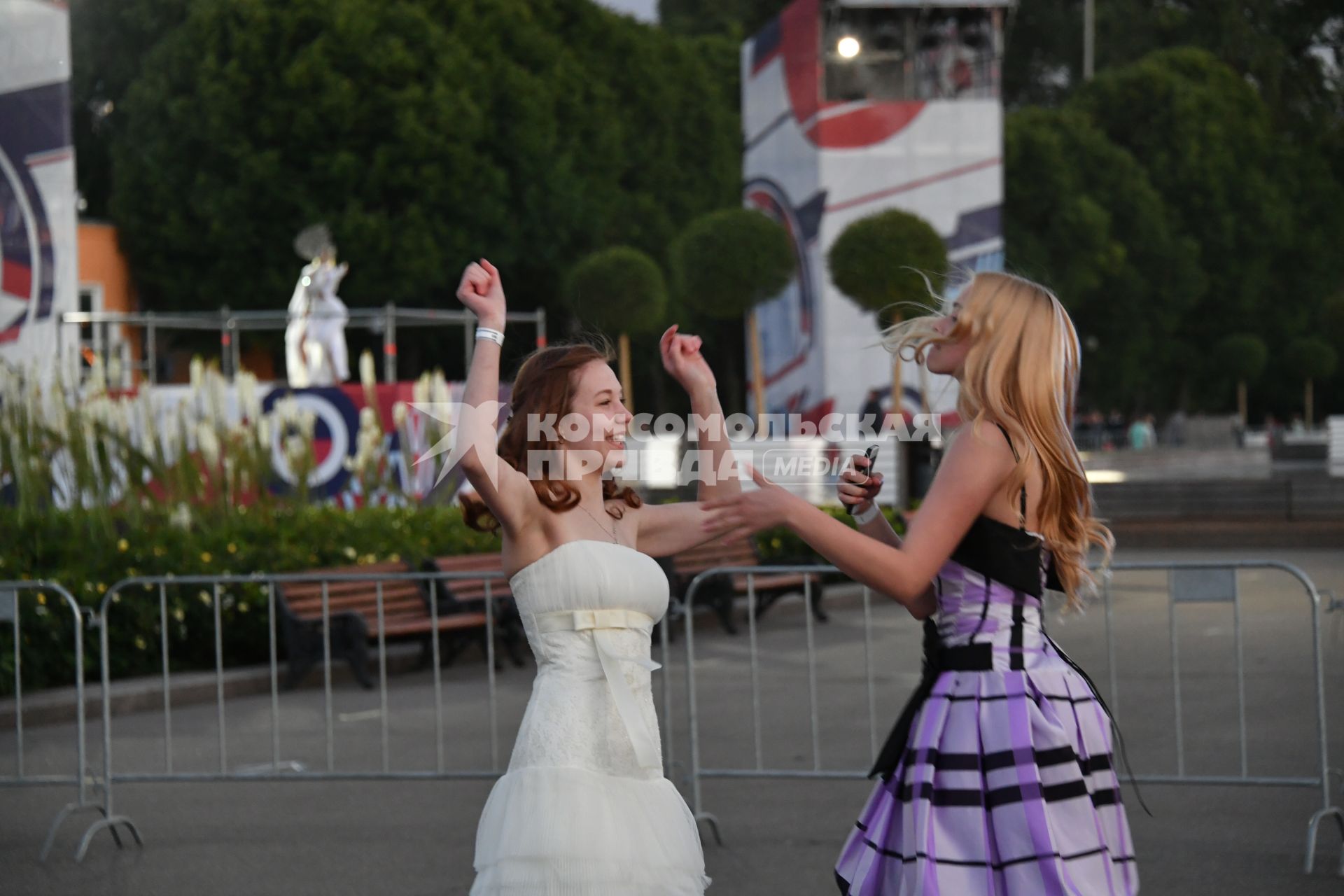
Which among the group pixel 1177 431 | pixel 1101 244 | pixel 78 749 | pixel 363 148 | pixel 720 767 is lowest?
pixel 720 767

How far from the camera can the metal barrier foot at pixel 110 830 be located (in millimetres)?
6621

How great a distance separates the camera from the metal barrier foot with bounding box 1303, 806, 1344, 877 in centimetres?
606

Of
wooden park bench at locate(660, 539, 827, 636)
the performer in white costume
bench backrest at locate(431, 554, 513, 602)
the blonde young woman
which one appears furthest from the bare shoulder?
the performer in white costume

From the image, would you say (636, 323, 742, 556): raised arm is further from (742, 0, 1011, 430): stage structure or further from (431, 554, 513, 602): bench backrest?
(742, 0, 1011, 430): stage structure

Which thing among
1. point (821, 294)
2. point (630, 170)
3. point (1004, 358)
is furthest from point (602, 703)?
point (630, 170)

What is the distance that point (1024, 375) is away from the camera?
10.4 ft

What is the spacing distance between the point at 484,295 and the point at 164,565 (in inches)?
337

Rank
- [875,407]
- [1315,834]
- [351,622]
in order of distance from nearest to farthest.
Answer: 1. [1315,834]
2. [351,622]
3. [875,407]

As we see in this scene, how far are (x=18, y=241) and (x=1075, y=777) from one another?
18.3 meters

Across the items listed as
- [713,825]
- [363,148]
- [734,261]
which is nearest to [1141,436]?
[363,148]

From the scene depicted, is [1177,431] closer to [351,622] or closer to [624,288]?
[624,288]

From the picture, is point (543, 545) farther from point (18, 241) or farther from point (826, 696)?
point (18, 241)

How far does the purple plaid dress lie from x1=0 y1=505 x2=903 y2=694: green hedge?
26.1 feet

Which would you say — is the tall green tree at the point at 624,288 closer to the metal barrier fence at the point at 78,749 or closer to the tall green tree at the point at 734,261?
the tall green tree at the point at 734,261
